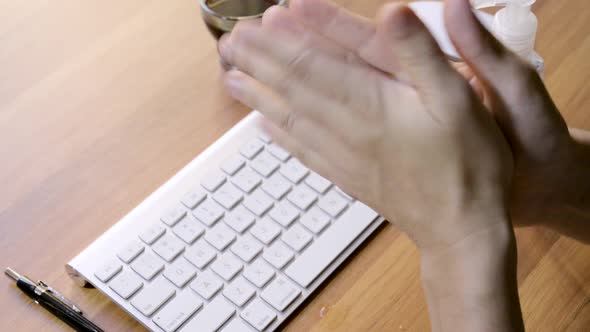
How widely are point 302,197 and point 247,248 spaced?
0.07 meters

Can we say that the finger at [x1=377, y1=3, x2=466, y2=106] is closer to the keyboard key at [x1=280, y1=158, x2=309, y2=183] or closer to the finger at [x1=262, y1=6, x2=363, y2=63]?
the finger at [x1=262, y1=6, x2=363, y2=63]

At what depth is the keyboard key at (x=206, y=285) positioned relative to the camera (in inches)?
24.6

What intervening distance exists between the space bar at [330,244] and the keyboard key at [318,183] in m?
0.03

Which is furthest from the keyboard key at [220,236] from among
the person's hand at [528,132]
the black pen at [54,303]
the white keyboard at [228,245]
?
the person's hand at [528,132]

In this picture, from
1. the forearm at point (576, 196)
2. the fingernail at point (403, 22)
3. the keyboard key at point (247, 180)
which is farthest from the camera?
the keyboard key at point (247, 180)

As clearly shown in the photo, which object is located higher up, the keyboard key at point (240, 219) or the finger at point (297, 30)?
the finger at point (297, 30)

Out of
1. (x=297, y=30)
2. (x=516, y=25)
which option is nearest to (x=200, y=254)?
(x=297, y=30)

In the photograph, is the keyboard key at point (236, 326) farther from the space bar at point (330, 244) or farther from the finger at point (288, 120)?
the finger at point (288, 120)

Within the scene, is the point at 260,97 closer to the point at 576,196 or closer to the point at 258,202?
the point at 258,202

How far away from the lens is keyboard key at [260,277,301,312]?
62 centimetres

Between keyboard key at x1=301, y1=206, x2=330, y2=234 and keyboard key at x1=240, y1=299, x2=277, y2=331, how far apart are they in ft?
0.28

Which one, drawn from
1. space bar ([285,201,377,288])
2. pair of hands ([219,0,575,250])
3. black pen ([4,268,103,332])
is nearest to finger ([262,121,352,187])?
pair of hands ([219,0,575,250])

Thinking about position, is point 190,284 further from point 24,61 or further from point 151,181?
point 24,61

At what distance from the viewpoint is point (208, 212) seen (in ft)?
2.22
